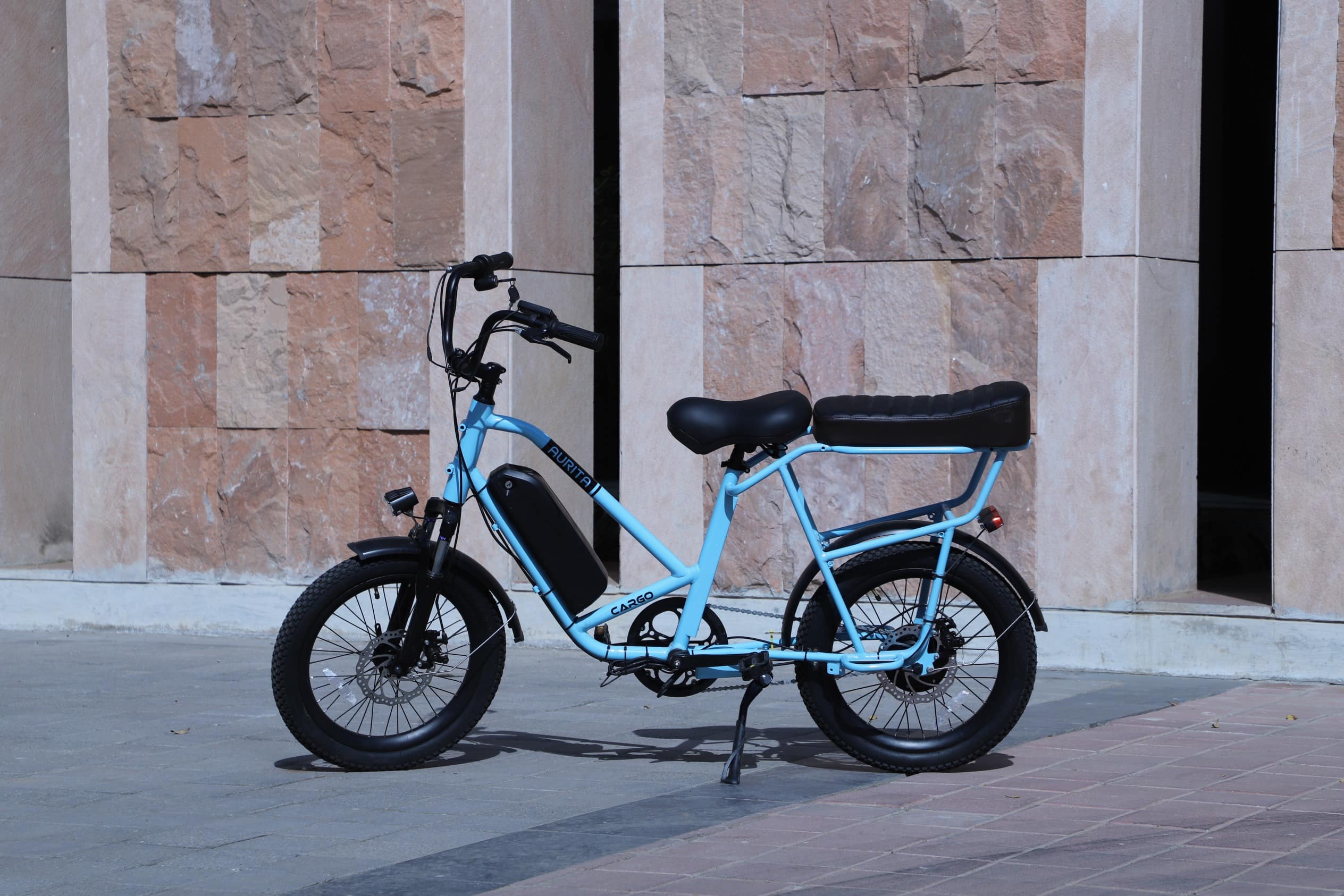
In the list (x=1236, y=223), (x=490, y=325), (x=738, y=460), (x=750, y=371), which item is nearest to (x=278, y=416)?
(x=750, y=371)

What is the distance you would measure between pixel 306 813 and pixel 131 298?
5418mm

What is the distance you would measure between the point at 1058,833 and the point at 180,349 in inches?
255

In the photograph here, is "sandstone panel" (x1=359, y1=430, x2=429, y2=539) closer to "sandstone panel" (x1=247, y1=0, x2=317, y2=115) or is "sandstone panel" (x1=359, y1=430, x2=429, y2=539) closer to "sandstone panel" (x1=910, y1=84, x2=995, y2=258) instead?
"sandstone panel" (x1=247, y1=0, x2=317, y2=115)

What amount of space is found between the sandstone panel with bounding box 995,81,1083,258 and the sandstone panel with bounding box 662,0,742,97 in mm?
1325

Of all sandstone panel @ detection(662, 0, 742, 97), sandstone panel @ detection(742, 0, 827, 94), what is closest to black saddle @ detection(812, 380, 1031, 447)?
sandstone panel @ detection(742, 0, 827, 94)

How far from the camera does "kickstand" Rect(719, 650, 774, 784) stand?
5.89 meters

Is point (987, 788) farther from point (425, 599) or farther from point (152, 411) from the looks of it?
point (152, 411)

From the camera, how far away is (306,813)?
18.0ft

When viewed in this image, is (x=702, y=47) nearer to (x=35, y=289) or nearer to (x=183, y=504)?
(x=183, y=504)

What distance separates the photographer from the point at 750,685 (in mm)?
6090

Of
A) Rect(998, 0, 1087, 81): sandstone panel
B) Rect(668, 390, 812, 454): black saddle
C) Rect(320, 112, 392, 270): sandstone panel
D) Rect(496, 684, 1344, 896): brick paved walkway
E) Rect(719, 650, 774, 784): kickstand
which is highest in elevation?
Rect(998, 0, 1087, 81): sandstone panel

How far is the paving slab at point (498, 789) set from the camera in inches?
189

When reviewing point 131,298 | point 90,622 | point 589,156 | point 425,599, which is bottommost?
point 90,622

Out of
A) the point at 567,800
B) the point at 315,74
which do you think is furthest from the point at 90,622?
the point at 567,800
